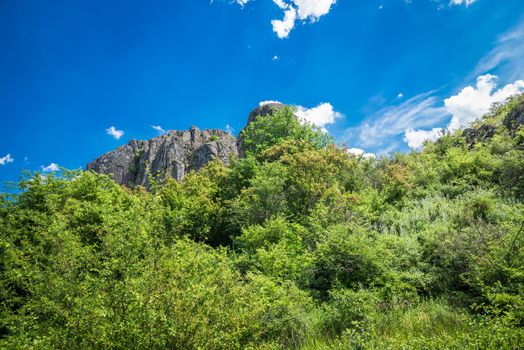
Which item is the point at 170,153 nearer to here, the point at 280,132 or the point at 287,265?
the point at 280,132

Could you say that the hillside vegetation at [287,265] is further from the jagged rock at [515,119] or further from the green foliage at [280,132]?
the green foliage at [280,132]

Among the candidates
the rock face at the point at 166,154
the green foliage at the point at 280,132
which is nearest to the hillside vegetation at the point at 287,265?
the green foliage at the point at 280,132

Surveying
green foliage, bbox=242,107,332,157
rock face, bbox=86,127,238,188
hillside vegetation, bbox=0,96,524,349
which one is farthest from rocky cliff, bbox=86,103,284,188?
hillside vegetation, bbox=0,96,524,349

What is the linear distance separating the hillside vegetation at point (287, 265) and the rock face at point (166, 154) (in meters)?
20.3

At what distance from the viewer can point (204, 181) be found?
74.3ft

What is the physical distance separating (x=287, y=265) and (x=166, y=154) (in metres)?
36.3

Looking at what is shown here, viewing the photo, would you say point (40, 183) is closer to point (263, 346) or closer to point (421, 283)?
point (263, 346)

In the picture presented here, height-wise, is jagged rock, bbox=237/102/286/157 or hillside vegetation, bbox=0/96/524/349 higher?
jagged rock, bbox=237/102/286/157

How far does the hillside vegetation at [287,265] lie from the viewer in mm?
5512

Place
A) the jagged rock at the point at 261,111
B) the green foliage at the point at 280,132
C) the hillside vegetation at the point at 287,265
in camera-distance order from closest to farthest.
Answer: the hillside vegetation at the point at 287,265 < the green foliage at the point at 280,132 < the jagged rock at the point at 261,111

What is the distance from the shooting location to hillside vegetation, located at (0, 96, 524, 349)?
217 inches

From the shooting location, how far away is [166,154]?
43562mm

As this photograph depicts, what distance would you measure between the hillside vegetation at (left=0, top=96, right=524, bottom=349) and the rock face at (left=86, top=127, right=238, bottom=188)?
66.7ft

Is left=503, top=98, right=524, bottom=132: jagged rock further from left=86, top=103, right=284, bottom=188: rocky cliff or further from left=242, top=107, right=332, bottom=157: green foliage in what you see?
left=86, top=103, right=284, bottom=188: rocky cliff
